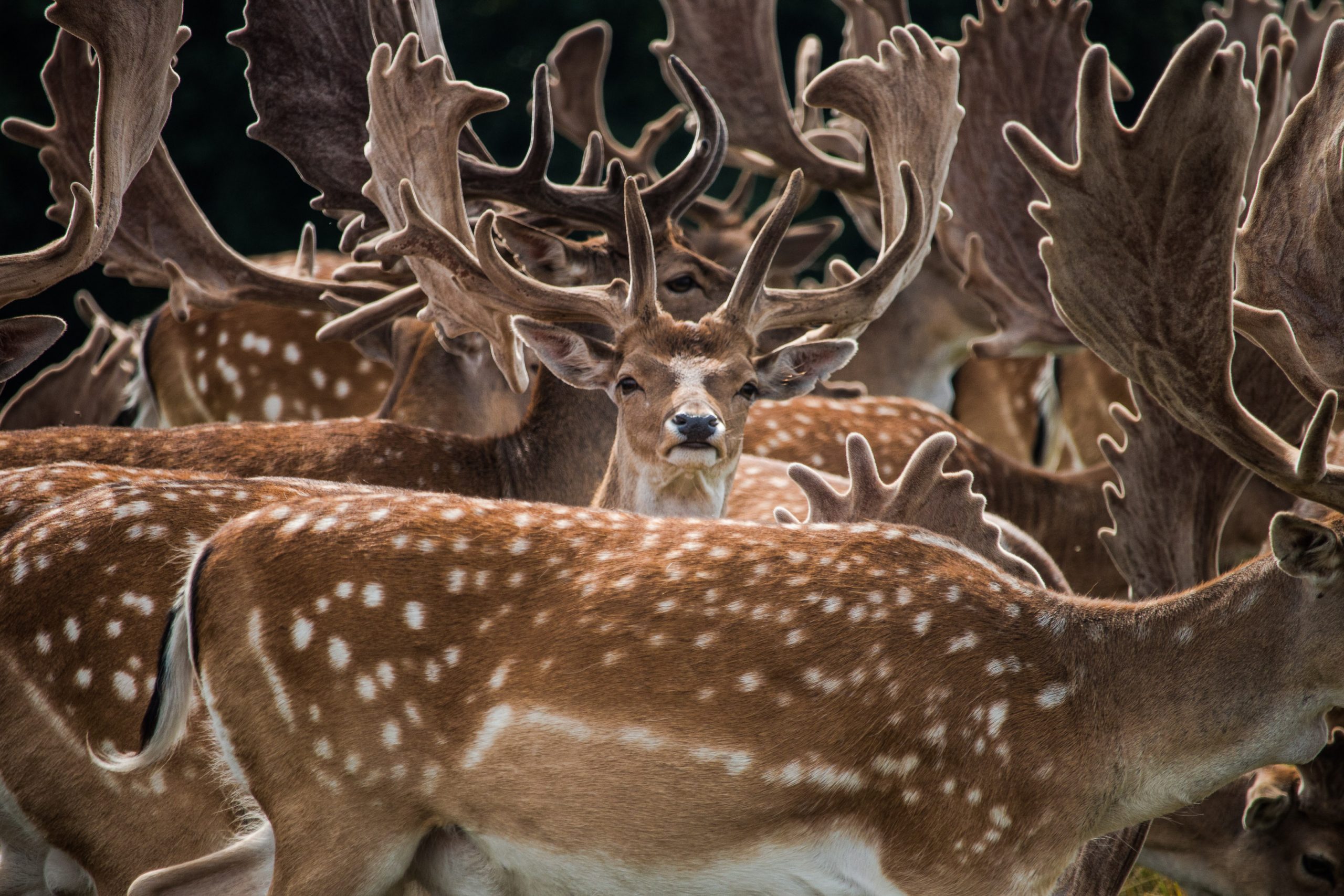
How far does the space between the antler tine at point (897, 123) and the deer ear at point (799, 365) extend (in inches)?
4.7

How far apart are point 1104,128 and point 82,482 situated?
167 centimetres

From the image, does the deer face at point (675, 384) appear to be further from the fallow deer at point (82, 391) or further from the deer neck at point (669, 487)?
the fallow deer at point (82, 391)

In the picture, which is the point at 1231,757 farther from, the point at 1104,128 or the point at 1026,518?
the point at 1026,518

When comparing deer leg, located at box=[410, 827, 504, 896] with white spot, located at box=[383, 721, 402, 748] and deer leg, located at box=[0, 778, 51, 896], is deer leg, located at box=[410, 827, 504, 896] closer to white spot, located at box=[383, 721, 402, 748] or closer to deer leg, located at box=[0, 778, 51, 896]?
white spot, located at box=[383, 721, 402, 748]

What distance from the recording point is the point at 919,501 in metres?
2.49

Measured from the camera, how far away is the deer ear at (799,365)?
2961 millimetres

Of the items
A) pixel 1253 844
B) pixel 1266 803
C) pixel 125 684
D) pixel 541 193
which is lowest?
Result: pixel 1253 844

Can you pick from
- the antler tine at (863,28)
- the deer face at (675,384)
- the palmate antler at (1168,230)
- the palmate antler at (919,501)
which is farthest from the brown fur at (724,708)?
the antler tine at (863,28)

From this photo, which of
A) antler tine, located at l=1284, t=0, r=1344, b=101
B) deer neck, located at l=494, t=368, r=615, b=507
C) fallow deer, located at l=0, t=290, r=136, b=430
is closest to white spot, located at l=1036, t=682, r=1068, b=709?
deer neck, located at l=494, t=368, r=615, b=507

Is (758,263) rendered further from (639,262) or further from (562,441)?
(562,441)

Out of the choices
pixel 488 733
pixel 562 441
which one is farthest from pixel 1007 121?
pixel 488 733

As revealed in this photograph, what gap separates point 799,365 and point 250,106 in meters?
5.71

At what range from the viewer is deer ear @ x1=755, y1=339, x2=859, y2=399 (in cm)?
296

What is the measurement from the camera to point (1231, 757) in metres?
1.83
